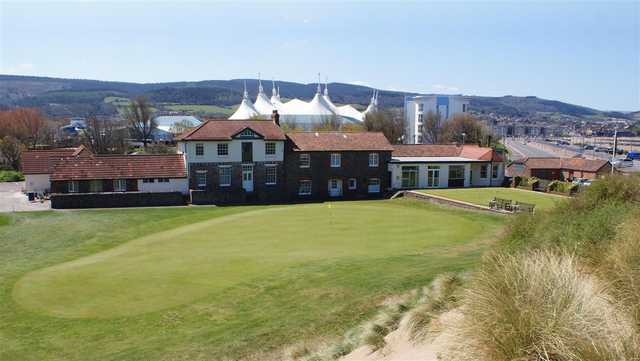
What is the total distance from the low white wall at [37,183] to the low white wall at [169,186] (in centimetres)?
1066

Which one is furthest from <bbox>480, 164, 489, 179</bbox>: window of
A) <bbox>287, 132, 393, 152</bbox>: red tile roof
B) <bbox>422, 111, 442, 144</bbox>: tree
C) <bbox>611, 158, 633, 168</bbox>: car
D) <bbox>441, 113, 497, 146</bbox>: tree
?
<bbox>422, 111, 442, 144</bbox>: tree

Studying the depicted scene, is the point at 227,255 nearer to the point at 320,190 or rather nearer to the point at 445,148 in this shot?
the point at 320,190

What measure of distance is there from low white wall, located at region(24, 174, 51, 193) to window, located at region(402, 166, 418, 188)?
3083 centimetres

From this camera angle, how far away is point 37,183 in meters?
48.0

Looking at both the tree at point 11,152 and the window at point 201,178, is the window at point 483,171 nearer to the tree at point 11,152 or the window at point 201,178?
the window at point 201,178

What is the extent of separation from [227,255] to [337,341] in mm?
10702

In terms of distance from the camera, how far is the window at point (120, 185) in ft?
141

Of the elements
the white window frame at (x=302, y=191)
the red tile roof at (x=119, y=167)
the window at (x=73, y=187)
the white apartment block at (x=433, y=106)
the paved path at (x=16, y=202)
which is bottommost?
the paved path at (x=16, y=202)

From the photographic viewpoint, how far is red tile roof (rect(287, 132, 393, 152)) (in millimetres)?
46750

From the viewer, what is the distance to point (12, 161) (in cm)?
6994

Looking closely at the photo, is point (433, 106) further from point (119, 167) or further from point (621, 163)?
point (119, 167)

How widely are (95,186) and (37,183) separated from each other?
9050 millimetres

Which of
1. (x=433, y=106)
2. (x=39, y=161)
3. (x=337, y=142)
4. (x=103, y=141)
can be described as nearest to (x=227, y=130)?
(x=337, y=142)

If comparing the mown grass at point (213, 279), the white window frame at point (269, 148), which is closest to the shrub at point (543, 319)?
the mown grass at point (213, 279)
